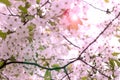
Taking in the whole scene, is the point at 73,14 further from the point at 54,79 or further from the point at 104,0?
the point at 54,79

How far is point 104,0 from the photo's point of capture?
293 cm

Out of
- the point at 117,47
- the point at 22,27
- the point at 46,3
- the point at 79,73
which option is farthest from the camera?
the point at 79,73

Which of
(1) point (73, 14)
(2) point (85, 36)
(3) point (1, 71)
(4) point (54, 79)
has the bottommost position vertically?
(4) point (54, 79)

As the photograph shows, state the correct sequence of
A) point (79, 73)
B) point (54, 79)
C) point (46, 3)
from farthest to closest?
point (54, 79)
point (79, 73)
point (46, 3)

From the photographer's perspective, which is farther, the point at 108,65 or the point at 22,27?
the point at 108,65

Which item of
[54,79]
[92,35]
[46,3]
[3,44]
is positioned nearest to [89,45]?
[92,35]

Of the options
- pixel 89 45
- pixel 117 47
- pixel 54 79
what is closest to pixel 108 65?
pixel 117 47

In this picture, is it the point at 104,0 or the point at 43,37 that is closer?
the point at 43,37

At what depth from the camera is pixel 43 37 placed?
2.48 m

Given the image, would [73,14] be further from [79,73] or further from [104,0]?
[79,73]

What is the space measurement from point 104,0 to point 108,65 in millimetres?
672

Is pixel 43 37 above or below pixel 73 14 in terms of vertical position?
below

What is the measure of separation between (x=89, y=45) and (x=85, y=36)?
398 mm

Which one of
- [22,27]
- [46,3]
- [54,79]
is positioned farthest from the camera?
[54,79]
